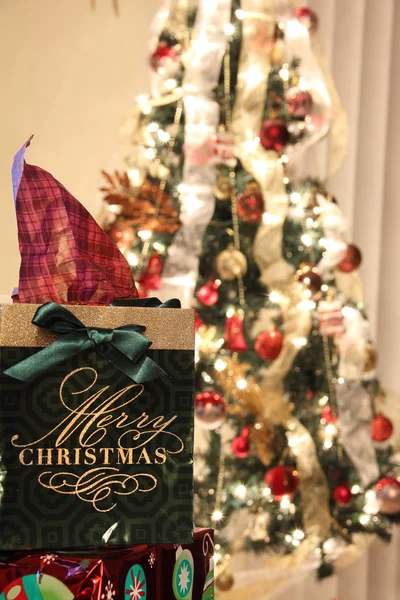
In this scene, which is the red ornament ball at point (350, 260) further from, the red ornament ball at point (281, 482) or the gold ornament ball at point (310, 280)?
the red ornament ball at point (281, 482)

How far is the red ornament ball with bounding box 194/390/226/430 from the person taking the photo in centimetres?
182

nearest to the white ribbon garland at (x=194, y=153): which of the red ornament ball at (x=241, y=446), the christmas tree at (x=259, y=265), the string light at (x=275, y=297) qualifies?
the christmas tree at (x=259, y=265)

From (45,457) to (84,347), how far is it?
0.12m

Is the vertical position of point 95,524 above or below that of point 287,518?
above

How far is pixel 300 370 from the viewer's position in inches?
84.6

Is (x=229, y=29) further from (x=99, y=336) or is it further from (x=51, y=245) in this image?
(x=99, y=336)

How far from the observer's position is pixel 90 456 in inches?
30.3

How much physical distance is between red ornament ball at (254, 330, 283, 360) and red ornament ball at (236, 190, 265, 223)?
1.09 feet

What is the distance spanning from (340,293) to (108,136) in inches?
47.0

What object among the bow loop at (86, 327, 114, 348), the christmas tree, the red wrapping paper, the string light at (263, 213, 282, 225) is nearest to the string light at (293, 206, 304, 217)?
the christmas tree

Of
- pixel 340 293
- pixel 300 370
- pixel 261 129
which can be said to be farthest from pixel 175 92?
pixel 300 370

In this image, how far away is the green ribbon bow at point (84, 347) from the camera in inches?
29.5

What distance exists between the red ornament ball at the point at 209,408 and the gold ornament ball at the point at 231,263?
0.36m

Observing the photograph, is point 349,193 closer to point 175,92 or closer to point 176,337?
point 175,92
